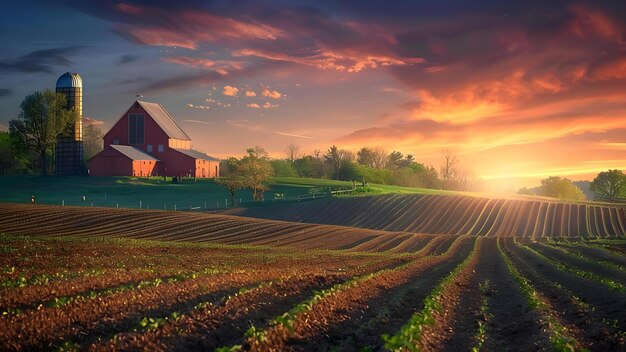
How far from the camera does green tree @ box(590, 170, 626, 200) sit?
471ft

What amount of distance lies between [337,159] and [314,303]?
129777 millimetres

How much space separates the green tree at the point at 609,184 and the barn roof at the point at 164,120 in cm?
10906

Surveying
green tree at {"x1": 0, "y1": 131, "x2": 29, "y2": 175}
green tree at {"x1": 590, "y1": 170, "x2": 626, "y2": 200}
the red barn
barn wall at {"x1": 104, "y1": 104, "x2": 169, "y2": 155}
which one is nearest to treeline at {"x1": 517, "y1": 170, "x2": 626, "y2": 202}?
green tree at {"x1": 590, "y1": 170, "x2": 626, "y2": 200}

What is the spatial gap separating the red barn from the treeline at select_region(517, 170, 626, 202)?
99323 mm

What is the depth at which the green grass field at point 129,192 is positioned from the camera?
267 feet

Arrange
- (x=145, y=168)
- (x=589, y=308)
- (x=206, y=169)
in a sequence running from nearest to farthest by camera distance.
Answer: (x=589, y=308) < (x=145, y=168) < (x=206, y=169)

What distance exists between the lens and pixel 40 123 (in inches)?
4151

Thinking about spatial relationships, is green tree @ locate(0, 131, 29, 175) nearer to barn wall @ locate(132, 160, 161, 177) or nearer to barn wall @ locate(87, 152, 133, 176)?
barn wall @ locate(87, 152, 133, 176)

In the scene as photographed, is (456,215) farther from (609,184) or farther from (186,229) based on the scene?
(609,184)

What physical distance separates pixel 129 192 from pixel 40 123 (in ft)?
101

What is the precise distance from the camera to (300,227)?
182ft

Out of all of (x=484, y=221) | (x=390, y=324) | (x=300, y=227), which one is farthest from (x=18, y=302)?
(x=484, y=221)

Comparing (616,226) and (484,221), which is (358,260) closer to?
(484,221)

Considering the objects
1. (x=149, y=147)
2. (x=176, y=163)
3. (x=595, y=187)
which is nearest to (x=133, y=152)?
(x=149, y=147)
